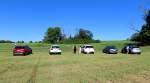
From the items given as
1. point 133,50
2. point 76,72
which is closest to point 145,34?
point 133,50

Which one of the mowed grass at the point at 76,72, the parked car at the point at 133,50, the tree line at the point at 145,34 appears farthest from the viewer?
the tree line at the point at 145,34

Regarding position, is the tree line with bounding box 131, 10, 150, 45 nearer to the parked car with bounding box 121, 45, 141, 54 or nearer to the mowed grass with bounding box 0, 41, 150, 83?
the parked car with bounding box 121, 45, 141, 54

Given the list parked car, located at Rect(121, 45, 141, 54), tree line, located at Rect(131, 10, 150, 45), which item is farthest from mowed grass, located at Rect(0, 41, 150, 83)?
tree line, located at Rect(131, 10, 150, 45)

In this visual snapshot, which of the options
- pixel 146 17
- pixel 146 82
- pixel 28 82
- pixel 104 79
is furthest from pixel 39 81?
pixel 146 17

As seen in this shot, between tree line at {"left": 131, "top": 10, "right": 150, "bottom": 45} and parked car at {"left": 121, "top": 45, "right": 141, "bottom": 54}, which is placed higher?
tree line at {"left": 131, "top": 10, "right": 150, "bottom": 45}

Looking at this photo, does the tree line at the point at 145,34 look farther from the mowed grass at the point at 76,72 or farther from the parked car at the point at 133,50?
the mowed grass at the point at 76,72

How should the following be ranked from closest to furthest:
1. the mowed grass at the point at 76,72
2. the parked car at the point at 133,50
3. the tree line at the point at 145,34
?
the mowed grass at the point at 76,72, the parked car at the point at 133,50, the tree line at the point at 145,34

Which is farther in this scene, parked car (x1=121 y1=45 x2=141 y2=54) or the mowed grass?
parked car (x1=121 y1=45 x2=141 y2=54)

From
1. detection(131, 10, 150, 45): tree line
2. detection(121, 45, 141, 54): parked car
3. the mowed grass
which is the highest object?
detection(131, 10, 150, 45): tree line

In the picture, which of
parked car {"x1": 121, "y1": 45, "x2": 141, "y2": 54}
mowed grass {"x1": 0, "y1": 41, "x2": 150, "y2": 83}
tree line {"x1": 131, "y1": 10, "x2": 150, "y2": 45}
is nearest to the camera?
mowed grass {"x1": 0, "y1": 41, "x2": 150, "y2": 83}

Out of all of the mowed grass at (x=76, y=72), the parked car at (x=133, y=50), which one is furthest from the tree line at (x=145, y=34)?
the mowed grass at (x=76, y=72)

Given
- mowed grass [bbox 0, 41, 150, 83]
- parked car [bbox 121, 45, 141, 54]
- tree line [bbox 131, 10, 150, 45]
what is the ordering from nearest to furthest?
mowed grass [bbox 0, 41, 150, 83], parked car [bbox 121, 45, 141, 54], tree line [bbox 131, 10, 150, 45]

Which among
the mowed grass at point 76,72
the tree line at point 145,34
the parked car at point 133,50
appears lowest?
the mowed grass at point 76,72

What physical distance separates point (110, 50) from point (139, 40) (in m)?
56.5
